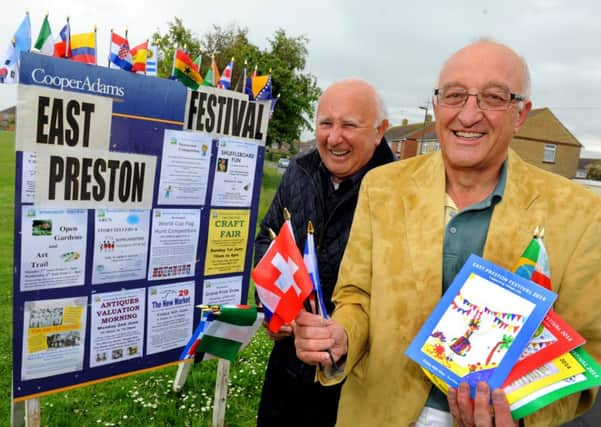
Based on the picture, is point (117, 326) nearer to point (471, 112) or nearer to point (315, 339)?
point (315, 339)

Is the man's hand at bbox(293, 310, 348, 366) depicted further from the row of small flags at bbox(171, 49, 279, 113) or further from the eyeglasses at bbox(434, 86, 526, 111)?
the row of small flags at bbox(171, 49, 279, 113)

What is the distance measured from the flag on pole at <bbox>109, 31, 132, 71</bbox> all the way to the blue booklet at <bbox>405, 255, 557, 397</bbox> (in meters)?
2.16

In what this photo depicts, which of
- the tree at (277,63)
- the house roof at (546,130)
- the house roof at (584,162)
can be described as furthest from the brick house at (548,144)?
the house roof at (584,162)

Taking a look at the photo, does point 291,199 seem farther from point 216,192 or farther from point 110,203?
point 110,203

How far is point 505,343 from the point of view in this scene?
1320 mm

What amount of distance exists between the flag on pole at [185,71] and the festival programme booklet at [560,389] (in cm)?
242

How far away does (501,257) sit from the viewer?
1567 mm

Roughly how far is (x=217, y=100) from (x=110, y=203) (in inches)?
37.5

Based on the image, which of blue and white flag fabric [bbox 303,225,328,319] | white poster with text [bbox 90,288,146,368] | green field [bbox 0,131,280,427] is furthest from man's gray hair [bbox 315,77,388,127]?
green field [bbox 0,131,280,427]

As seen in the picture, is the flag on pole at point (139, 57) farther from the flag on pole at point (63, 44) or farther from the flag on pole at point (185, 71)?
the flag on pole at point (63, 44)

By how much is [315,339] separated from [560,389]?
0.75m

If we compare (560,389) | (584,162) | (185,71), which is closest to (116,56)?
(185,71)

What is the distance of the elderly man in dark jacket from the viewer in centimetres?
246

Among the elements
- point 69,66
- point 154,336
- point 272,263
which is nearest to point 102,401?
point 154,336
